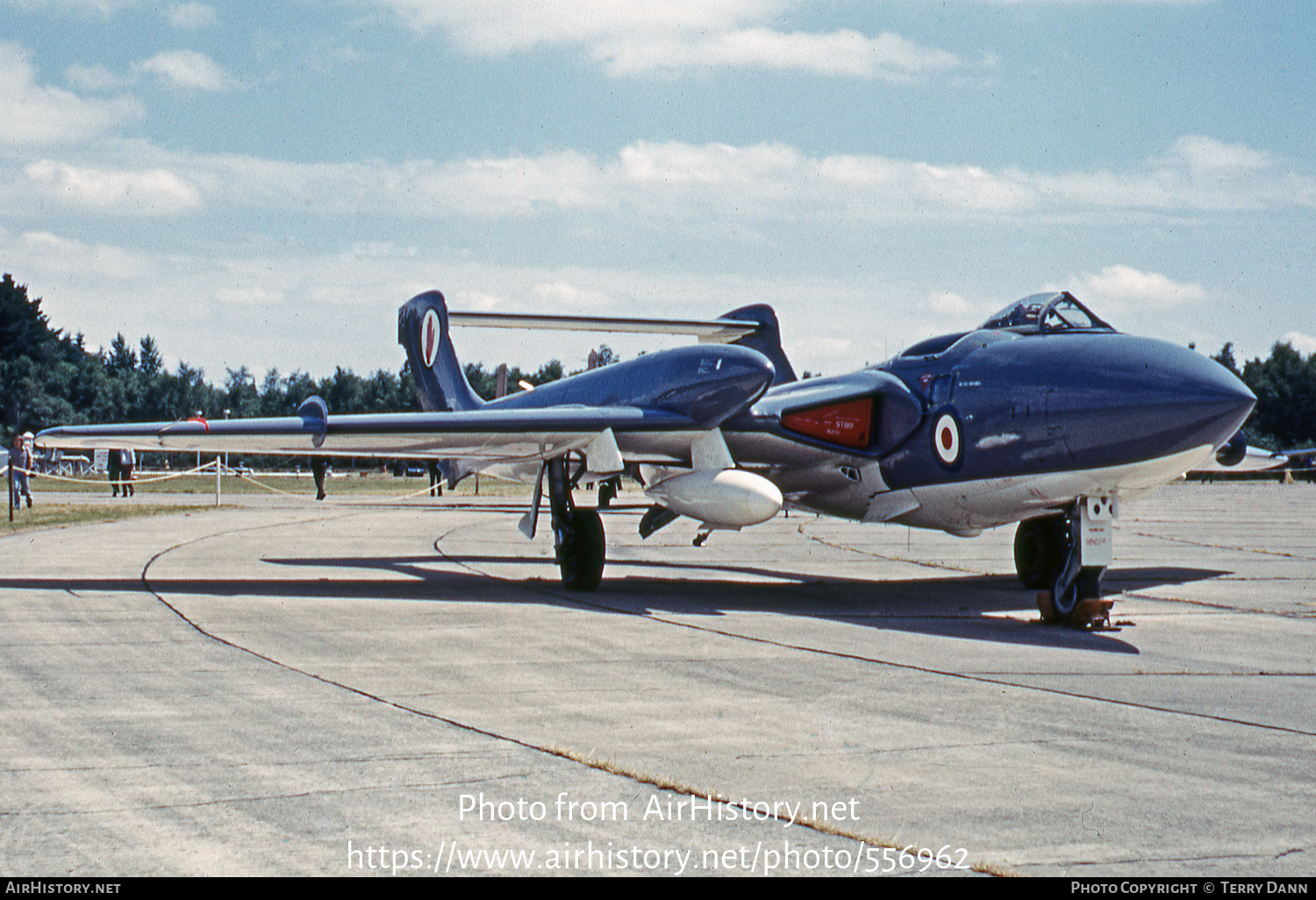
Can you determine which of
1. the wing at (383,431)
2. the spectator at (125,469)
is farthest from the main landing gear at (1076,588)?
the spectator at (125,469)

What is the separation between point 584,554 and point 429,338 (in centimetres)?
580

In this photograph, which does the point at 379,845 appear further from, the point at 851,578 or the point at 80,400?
the point at 80,400

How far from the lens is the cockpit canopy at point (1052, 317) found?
1026 centimetres

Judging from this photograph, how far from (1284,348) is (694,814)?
104 m

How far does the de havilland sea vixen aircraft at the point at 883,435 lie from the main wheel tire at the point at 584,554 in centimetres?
2

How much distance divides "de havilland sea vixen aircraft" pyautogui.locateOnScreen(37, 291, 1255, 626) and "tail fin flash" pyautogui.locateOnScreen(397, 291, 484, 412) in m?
2.20

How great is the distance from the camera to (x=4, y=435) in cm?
7788

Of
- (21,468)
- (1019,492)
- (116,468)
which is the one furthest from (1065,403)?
(116,468)

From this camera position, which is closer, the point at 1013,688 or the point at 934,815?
the point at 934,815

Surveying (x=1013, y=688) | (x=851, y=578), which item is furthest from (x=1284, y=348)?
(x=1013, y=688)

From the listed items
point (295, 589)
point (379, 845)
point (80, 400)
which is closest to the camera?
point (379, 845)

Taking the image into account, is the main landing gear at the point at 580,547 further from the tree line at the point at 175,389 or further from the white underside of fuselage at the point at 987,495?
the tree line at the point at 175,389

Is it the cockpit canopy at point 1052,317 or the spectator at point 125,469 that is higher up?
the cockpit canopy at point 1052,317

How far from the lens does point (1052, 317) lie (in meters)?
10.4
